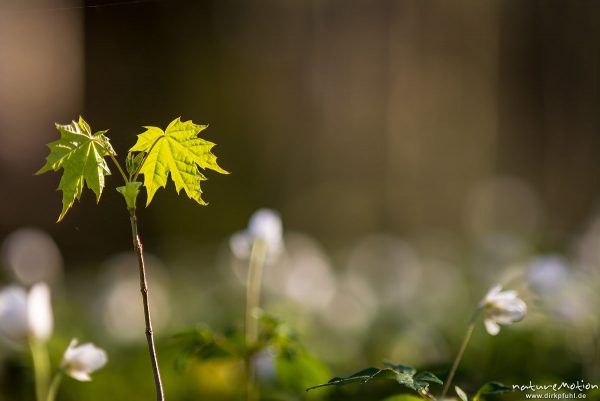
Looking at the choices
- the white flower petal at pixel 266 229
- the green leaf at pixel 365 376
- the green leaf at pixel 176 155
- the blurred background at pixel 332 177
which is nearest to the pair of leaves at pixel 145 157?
the green leaf at pixel 176 155

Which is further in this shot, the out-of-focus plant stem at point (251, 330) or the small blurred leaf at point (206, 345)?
the out-of-focus plant stem at point (251, 330)

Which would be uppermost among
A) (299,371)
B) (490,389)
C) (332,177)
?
(332,177)

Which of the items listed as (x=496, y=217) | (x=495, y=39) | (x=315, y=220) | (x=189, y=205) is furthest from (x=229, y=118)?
(x=495, y=39)

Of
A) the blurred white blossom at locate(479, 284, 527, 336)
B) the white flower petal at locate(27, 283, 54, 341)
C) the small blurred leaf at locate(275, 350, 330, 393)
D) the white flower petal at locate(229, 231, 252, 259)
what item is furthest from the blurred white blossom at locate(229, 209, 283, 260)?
the blurred white blossom at locate(479, 284, 527, 336)

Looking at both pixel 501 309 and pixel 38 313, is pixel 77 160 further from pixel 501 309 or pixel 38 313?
pixel 501 309

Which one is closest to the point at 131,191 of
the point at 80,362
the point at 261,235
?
the point at 80,362

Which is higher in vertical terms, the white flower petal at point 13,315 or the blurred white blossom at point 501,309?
the white flower petal at point 13,315

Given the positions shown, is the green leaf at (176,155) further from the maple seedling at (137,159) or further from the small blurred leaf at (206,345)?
the small blurred leaf at (206,345)
